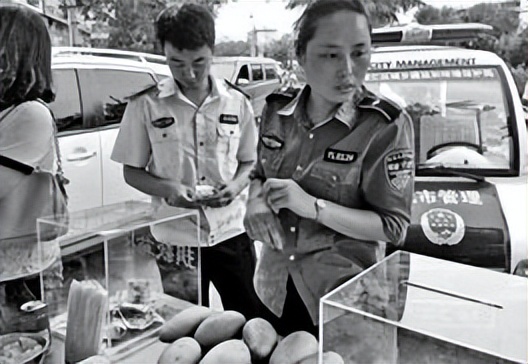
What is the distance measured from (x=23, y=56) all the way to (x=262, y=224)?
0.84 metres

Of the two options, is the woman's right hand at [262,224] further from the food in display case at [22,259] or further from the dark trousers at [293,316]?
the food in display case at [22,259]

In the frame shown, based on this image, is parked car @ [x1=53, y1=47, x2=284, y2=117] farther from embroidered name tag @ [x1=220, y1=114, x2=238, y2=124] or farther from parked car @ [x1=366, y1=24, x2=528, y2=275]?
parked car @ [x1=366, y1=24, x2=528, y2=275]

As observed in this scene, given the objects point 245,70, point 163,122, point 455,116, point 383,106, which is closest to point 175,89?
point 163,122

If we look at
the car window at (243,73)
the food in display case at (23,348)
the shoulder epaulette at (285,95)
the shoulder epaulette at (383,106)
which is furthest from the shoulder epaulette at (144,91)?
the food in display case at (23,348)

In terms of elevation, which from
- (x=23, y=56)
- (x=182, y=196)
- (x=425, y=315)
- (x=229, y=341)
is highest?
(x=23, y=56)

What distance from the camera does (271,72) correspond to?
4.76 ft

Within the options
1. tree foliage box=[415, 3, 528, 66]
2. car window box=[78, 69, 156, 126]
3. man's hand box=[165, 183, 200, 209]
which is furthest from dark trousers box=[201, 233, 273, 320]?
tree foliage box=[415, 3, 528, 66]

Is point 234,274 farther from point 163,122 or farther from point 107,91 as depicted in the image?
point 107,91

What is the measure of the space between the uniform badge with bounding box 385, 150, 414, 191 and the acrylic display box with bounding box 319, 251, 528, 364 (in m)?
0.16

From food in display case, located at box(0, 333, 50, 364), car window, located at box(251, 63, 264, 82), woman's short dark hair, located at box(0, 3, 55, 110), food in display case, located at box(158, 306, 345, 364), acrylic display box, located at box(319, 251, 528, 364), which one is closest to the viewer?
acrylic display box, located at box(319, 251, 528, 364)

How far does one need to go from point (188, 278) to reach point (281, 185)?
40cm

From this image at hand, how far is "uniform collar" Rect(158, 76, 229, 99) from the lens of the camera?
1.55 meters

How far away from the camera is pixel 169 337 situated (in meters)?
1.51

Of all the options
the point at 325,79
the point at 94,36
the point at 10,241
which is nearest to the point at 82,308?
the point at 10,241
